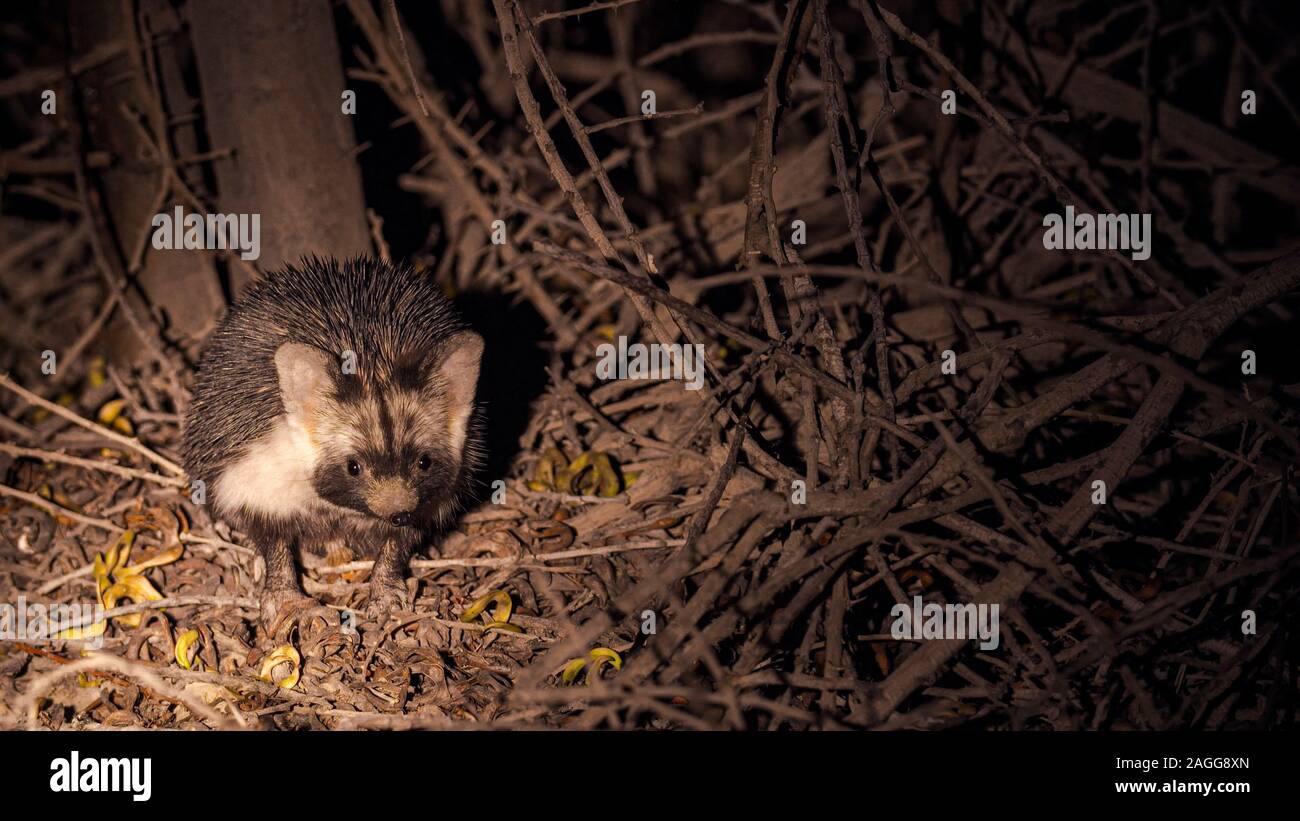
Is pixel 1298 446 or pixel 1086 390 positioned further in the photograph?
A: pixel 1086 390

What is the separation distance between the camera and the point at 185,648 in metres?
5.00

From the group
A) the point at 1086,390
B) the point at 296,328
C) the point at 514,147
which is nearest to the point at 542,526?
the point at 296,328

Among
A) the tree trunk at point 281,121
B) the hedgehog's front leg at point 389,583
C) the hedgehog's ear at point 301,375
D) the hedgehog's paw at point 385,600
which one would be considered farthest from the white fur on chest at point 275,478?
the tree trunk at point 281,121

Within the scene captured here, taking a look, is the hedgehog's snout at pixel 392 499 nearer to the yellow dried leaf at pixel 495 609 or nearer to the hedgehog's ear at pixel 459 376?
the hedgehog's ear at pixel 459 376

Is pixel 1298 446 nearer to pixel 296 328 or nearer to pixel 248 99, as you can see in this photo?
pixel 296 328

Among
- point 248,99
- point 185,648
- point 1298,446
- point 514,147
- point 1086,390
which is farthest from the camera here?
point 514,147

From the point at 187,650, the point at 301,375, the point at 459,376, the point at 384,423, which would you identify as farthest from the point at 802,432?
the point at 187,650

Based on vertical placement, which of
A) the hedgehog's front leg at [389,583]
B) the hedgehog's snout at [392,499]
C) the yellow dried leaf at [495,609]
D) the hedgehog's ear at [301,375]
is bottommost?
the yellow dried leaf at [495,609]

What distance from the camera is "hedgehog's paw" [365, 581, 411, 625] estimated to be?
5215 millimetres

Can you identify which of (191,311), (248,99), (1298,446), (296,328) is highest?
(248,99)

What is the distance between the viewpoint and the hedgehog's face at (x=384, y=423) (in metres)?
4.72

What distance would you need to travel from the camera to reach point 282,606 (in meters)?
5.20

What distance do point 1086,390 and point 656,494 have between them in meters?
2.38

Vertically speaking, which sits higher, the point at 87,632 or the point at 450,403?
the point at 450,403
